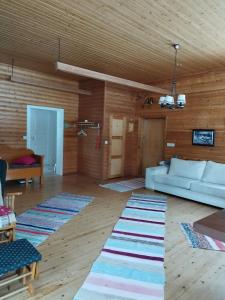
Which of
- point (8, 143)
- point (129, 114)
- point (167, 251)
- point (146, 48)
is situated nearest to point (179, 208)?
point (167, 251)

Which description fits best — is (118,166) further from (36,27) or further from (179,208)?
(36,27)

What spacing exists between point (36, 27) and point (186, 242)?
3.78 meters

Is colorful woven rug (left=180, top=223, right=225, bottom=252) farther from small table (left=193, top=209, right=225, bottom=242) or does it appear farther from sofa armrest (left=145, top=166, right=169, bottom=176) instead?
sofa armrest (left=145, top=166, right=169, bottom=176)

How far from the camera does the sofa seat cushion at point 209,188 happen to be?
4.60m

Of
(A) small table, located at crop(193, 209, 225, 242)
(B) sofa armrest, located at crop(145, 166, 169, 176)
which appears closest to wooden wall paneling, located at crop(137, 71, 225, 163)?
(B) sofa armrest, located at crop(145, 166, 169, 176)

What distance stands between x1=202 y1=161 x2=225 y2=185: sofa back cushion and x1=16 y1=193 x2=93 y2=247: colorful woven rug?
8.42ft

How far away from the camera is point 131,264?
269 centimetres

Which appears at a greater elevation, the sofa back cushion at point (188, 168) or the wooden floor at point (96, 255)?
the sofa back cushion at point (188, 168)

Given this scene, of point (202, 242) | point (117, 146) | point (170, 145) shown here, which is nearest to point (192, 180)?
point (170, 145)

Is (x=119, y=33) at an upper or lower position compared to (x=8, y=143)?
upper

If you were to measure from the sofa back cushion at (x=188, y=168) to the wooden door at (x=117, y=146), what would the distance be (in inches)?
76.2

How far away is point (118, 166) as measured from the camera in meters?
7.46

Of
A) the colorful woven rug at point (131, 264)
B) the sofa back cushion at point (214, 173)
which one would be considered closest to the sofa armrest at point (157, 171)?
the sofa back cushion at point (214, 173)

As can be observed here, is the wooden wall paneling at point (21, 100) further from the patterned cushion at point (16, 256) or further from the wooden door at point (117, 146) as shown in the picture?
the patterned cushion at point (16, 256)
